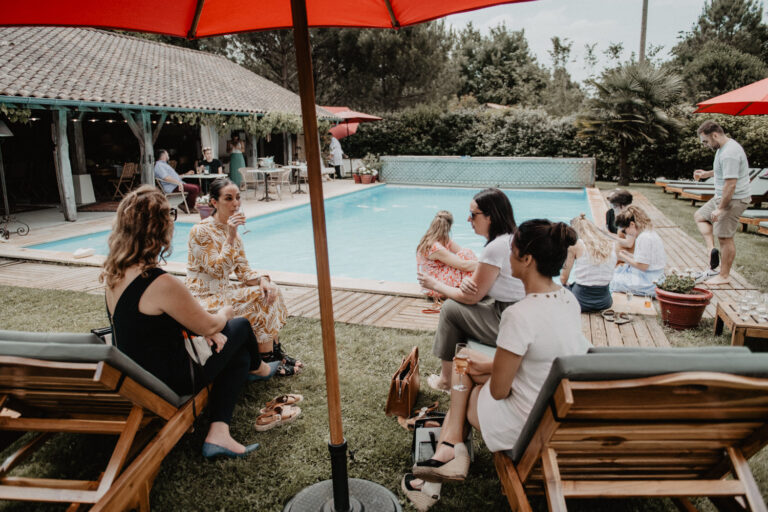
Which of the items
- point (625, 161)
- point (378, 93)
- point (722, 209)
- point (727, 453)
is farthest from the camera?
point (378, 93)

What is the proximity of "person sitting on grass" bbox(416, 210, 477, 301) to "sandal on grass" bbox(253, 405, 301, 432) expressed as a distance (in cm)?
186

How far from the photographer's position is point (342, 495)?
215 centimetres

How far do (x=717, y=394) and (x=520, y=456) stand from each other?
0.76m

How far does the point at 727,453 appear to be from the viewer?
1844 millimetres

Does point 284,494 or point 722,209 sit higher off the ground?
point 722,209

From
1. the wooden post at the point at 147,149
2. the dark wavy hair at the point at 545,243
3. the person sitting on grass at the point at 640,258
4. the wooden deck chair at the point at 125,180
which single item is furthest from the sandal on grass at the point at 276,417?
the wooden deck chair at the point at 125,180

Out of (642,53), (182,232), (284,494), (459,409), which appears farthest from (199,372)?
(642,53)

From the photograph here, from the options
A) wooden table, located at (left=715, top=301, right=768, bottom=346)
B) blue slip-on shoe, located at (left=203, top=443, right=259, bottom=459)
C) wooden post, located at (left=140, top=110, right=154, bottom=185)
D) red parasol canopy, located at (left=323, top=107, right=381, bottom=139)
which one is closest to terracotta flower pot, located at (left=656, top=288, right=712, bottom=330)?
wooden table, located at (left=715, top=301, right=768, bottom=346)

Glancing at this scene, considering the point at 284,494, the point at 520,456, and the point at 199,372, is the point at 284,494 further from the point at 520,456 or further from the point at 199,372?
the point at 520,456

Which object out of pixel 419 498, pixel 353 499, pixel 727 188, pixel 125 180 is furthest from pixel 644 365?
pixel 125 180

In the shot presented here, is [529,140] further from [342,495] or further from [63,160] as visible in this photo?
[342,495]

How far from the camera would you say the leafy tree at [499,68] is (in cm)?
3850

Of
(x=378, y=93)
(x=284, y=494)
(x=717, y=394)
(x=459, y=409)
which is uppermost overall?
(x=378, y=93)

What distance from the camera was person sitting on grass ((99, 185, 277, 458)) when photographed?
2342mm
